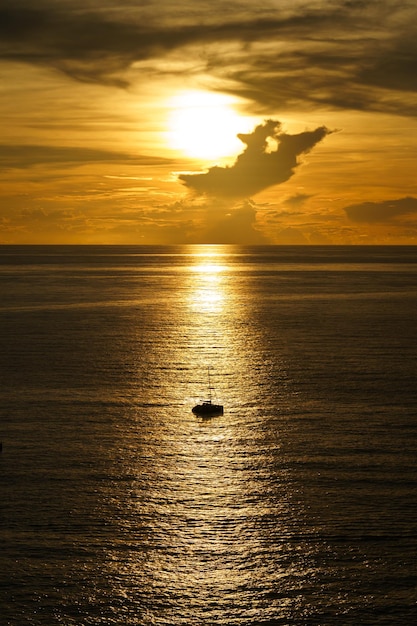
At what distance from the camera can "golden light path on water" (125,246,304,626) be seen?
151 ft

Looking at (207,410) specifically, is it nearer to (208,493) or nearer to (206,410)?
(206,410)

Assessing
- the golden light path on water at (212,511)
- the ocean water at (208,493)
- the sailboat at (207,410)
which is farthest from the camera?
the sailboat at (207,410)

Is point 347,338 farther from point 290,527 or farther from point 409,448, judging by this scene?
point 290,527

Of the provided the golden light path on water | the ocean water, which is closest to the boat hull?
the golden light path on water

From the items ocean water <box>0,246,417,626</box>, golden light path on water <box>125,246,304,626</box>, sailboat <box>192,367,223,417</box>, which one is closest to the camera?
ocean water <box>0,246,417,626</box>

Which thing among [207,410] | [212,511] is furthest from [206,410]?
[212,511]

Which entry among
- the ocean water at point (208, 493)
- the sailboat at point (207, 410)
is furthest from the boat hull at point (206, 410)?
the ocean water at point (208, 493)

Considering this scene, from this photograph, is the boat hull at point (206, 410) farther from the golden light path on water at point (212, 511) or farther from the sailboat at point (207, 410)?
the golden light path on water at point (212, 511)

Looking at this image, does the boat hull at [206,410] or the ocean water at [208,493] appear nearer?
the ocean water at [208,493]

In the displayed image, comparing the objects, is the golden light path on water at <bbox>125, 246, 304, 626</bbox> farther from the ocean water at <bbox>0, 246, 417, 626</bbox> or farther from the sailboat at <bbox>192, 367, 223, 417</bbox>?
the sailboat at <bbox>192, 367, 223, 417</bbox>

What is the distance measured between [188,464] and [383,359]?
58826 millimetres

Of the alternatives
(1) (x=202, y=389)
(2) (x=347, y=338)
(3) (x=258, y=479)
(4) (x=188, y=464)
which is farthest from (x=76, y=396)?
(2) (x=347, y=338)

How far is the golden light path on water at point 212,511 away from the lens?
45969 millimetres

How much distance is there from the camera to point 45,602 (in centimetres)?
4481
